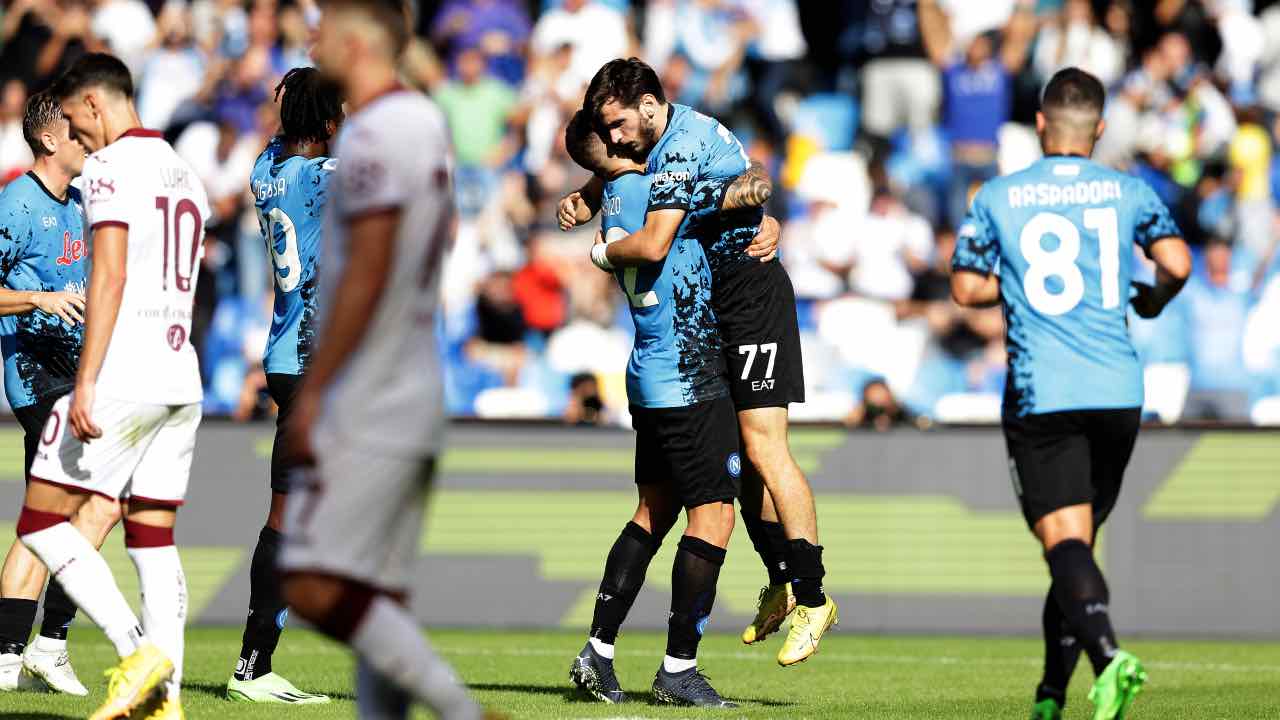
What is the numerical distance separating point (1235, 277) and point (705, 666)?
311 inches

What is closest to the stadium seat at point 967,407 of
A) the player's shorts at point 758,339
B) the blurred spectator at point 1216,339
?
the blurred spectator at point 1216,339

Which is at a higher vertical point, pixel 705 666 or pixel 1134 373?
pixel 1134 373

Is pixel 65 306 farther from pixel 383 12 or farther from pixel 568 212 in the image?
pixel 383 12

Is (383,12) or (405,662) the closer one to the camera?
(405,662)

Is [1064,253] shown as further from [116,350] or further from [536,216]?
[536,216]

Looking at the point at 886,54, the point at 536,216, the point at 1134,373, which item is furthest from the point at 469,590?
the point at 886,54

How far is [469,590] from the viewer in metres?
12.6

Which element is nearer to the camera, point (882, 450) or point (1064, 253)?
point (1064, 253)

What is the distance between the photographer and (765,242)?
8281mm

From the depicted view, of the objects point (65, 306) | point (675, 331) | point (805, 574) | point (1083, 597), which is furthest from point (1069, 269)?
point (65, 306)

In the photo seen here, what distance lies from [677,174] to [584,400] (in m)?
5.79

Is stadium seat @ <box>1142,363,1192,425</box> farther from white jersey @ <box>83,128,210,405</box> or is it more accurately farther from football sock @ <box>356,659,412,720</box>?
football sock @ <box>356,659,412,720</box>

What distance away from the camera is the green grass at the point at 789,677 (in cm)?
780

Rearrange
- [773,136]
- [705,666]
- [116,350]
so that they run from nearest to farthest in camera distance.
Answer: [116,350] < [705,666] < [773,136]
